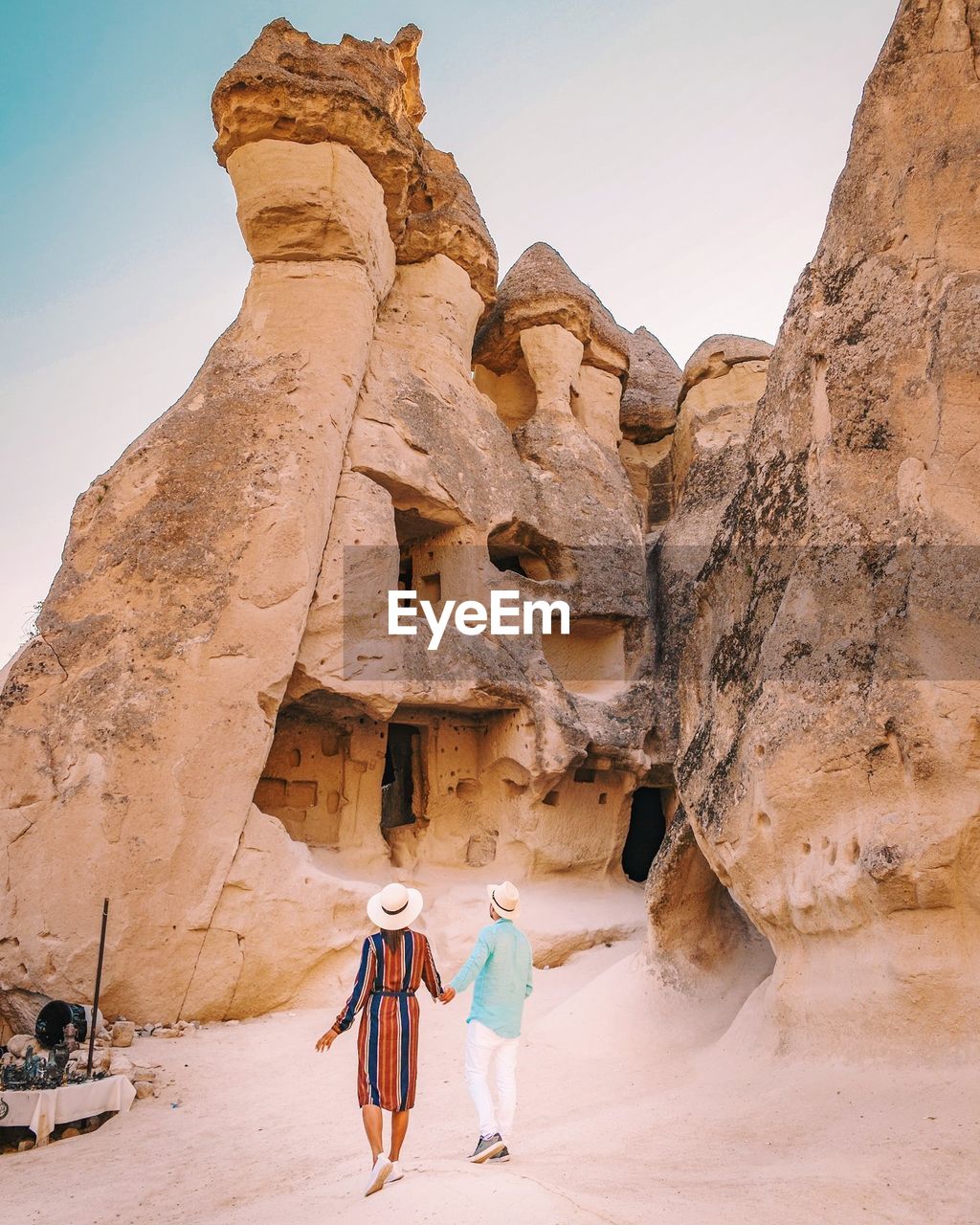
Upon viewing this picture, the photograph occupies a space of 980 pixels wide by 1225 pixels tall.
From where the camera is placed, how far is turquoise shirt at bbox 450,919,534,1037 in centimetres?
384

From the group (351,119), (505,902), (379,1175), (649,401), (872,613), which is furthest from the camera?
(649,401)

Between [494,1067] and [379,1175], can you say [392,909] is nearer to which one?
[494,1067]

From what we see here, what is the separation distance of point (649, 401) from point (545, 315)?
2801mm

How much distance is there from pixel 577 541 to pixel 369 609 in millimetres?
3598

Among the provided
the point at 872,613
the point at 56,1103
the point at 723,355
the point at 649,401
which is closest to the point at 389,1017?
the point at 56,1103

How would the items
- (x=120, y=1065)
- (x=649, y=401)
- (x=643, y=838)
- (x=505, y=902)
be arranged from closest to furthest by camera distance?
1. (x=505, y=902)
2. (x=120, y=1065)
3. (x=643, y=838)
4. (x=649, y=401)

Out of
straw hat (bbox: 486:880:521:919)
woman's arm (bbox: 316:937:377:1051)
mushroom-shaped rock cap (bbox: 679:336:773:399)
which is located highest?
mushroom-shaped rock cap (bbox: 679:336:773:399)

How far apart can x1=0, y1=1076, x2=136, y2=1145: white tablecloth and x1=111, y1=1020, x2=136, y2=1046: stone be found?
110 cm

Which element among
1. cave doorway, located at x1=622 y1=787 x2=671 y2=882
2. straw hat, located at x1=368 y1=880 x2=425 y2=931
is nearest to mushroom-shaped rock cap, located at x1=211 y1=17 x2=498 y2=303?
cave doorway, located at x1=622 y1=787 x2=671 y2=882

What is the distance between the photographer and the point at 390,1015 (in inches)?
147

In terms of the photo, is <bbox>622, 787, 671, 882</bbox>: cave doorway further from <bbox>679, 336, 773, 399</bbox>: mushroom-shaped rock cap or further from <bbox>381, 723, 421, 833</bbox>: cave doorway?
<bbox>679, 336, 773, 399</bbox>: mushroom-shaped rock cap

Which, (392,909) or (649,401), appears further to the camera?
(649,401)

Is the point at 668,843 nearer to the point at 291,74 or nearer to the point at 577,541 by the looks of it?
the point at 577,541

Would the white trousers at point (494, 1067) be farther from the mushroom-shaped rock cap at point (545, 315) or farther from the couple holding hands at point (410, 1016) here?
the mushroom-shaped rock cap at point (545, 315)
